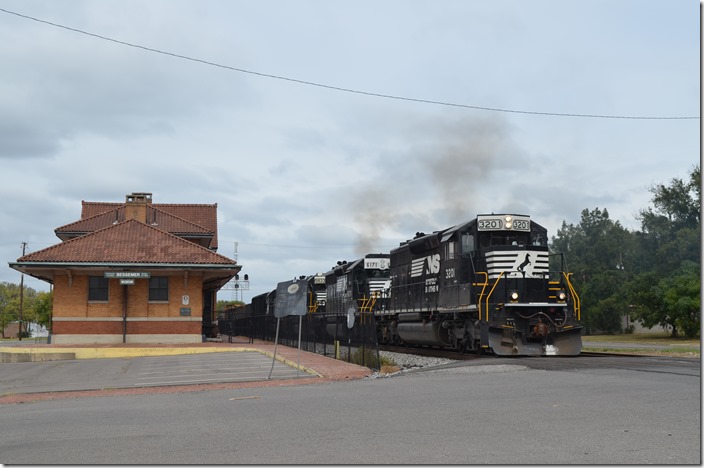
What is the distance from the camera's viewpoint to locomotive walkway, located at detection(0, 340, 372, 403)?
643 inches

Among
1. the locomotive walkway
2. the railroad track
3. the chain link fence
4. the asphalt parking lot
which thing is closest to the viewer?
the locomotive walkway

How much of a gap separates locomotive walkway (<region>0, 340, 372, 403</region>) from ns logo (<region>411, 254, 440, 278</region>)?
4678 millimetres

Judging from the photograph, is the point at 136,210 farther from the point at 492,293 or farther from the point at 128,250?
the point at 492,293

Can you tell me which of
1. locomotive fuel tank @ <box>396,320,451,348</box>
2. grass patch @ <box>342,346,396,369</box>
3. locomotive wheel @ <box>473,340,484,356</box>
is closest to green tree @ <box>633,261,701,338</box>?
locomotive fuel tank @ <box>396,320,451,348</box>

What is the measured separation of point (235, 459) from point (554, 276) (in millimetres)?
16983

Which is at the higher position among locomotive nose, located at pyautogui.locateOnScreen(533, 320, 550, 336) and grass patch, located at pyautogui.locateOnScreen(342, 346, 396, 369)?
locomotive nose, located at pyautogui.locateOnScreen(533, 320, 550, 336)

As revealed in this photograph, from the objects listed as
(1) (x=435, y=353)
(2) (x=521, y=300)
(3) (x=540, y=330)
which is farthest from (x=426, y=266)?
(3) (x=540, y=330)

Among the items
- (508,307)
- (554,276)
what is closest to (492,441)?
(508,307)

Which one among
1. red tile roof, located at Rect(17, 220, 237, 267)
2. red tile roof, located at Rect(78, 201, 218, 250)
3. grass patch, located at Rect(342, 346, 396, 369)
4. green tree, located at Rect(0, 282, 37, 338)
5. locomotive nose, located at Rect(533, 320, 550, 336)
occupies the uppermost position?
red tile roof, located at Rect(78, 201, 218, 250)

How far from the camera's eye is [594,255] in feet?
294

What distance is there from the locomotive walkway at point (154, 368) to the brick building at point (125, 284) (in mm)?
1388

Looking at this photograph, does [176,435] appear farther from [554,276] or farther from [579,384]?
[554,276]

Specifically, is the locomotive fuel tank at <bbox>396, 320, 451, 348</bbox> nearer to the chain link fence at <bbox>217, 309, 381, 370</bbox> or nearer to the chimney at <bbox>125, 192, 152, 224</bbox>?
the chain link fence at <bbox>217, 309, 381, 370</bbox>

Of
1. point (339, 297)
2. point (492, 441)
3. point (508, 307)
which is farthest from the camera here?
point (339, 297)
